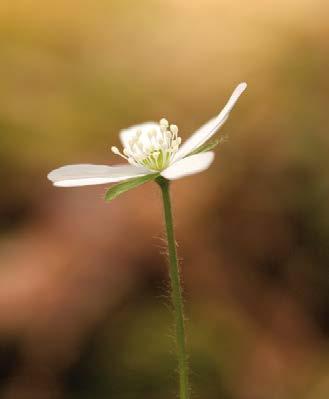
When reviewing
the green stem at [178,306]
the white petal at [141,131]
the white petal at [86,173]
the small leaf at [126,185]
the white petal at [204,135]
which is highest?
the white petal at [141,131]

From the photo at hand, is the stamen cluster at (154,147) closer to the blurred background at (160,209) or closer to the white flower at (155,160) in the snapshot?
the white flower at (155,160)

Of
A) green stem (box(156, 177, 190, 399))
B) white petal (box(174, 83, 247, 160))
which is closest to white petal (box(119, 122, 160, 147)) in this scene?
white petal (box(174, 83, 247, 160))

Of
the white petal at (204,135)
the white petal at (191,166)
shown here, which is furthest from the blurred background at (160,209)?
the white petal at (191,166)

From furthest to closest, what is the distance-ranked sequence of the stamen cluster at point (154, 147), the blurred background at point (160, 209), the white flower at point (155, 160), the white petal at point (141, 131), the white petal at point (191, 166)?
1. the blurred background at point (160, 209)
2. the white petal at point (141, 131)
3. the stamen cluster at point (154, 147)
4. the white flower at point (155, 160)
5. the white petal at point (191, 166)

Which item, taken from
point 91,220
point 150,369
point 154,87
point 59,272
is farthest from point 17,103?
point 150,369

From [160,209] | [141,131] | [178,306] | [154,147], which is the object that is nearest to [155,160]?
[154,147]

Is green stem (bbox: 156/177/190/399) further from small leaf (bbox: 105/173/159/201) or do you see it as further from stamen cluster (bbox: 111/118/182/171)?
stamen cluster (bbox: 111/118/182/171)

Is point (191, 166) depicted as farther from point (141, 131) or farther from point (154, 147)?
point (141, 131)
